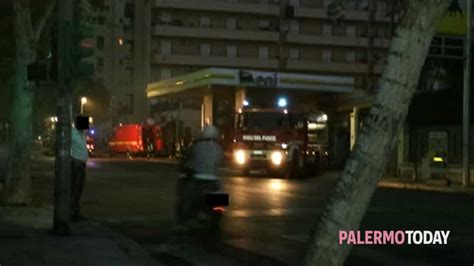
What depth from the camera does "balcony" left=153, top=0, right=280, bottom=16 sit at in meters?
80.1

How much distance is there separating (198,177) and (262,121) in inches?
827

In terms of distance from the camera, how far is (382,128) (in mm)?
4684

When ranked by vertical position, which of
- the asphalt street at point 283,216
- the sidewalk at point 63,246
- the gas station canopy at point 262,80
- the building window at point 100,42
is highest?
the building window at point 100,42

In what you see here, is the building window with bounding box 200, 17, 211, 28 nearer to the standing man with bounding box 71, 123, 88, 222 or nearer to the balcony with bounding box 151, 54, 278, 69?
the balcony with bounding box 151, 54, 278, 69

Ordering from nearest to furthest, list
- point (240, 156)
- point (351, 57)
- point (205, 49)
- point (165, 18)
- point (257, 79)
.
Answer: point (240, 156), point (257, 79), point (165, 18), point (205, 49), point (351, 57)

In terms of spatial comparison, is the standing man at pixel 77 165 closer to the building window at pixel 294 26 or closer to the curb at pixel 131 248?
the curb at pixel 131 248

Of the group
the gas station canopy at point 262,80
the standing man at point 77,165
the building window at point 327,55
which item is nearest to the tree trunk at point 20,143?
the standing man at point 77,165

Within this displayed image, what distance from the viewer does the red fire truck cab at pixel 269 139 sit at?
31.3m

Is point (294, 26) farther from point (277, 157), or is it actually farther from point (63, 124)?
point (63, 124)

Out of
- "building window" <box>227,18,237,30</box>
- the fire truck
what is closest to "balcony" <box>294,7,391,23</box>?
"building window" <box>227,18,237,30</box>

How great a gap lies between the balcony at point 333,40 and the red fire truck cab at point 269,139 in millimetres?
54649

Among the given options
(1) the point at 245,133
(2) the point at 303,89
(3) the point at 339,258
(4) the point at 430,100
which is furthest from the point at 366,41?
(3) the point at 339,258

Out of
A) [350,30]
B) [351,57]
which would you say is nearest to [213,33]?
[350,30]

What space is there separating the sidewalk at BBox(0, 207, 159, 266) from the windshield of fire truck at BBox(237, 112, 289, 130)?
707 inches
